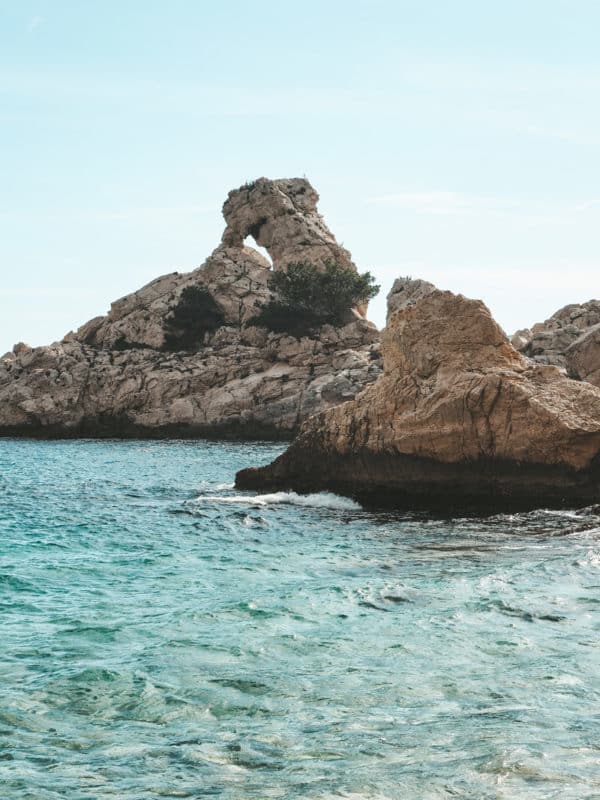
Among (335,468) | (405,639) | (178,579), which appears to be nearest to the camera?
(405,639)

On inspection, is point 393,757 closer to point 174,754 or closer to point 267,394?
A: point 174,754

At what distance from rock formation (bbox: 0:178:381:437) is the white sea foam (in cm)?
3291

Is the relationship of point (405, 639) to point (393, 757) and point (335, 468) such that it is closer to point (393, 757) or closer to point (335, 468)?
point (393, 757)

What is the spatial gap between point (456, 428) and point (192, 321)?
57766mm

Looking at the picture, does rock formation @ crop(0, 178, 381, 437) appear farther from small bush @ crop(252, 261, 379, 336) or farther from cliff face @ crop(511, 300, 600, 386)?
cliff face @ crop(511, 300, 600, 386)

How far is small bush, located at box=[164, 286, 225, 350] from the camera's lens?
79.2 metres

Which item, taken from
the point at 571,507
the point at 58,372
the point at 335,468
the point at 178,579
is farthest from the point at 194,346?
the point at 178,579

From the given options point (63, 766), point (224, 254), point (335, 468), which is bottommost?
point (63, 766)

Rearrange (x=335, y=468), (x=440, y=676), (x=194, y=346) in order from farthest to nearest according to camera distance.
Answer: (x=194, y=346) < (x=335, y=468) < (x=440, y=676)

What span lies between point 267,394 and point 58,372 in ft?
62.1

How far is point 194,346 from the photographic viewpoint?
7856 cm

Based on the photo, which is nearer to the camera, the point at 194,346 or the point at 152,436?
the point at 152,436

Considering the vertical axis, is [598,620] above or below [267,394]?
below

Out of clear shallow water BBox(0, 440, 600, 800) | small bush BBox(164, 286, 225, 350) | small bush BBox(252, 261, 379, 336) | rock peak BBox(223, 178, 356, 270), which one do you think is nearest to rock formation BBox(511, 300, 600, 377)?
small bush BBox(252, 261, 379, 336)
